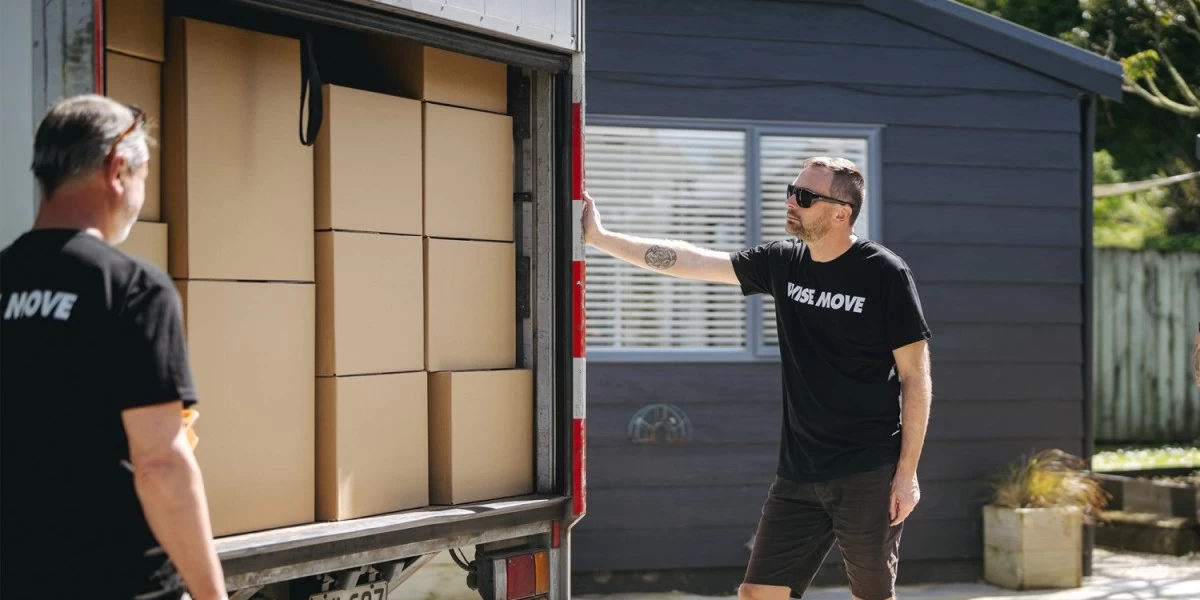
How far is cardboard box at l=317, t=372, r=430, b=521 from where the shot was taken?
361 centimetres

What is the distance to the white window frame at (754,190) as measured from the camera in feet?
23.8

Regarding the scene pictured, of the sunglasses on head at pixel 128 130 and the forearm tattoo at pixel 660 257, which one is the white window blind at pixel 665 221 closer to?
the forearm tattoo at pixel 660 257

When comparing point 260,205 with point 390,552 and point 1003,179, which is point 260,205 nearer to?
point 390,552

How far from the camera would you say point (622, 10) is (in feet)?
23.4

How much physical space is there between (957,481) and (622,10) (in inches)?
123

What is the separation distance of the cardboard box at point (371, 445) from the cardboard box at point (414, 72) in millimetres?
818

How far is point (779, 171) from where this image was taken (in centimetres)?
745

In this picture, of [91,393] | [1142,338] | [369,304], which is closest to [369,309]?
[369,304]

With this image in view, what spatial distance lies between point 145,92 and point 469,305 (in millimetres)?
1122

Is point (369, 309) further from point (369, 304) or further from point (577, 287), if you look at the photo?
point (577, 287)

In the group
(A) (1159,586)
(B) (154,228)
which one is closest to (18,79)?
(B) (154,228)

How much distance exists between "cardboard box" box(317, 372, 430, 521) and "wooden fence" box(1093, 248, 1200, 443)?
32.3ft

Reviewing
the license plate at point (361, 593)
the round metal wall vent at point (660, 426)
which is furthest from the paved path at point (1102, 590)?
the license plate at point (361, 593)

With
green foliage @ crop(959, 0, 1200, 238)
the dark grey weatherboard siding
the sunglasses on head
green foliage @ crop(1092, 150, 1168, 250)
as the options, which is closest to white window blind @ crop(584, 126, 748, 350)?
the dark grey weatherboard siding
